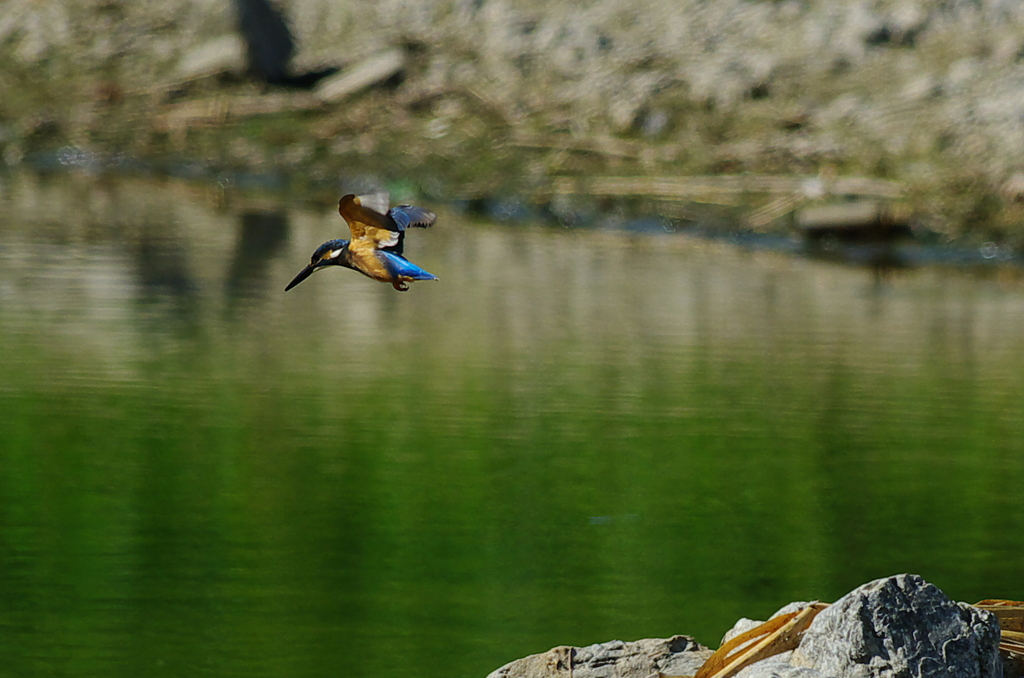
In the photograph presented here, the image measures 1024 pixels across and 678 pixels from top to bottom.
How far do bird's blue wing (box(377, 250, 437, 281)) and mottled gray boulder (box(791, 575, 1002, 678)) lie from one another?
1.46 m

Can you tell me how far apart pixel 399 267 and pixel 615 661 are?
69.0 inches

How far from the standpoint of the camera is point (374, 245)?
2.97m

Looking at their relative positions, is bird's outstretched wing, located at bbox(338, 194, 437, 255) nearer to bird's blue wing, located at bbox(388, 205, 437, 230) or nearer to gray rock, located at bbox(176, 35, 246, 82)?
bird's blue wing, located at bbox(388, 205, 437, 230)

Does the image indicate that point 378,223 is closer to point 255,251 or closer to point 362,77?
point 255,251

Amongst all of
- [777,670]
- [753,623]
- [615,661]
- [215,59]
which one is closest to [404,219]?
[777,670]

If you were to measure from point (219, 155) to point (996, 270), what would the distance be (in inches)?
325

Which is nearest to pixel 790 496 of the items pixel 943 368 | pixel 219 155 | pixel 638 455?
pixel 638 455

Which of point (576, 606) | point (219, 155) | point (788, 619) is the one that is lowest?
point (576, 606)

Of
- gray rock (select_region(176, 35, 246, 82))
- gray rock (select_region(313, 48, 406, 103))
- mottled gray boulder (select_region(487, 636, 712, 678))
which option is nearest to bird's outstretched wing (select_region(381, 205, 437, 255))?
mottled gray boulder (select_region(487, 636, 712, 678))

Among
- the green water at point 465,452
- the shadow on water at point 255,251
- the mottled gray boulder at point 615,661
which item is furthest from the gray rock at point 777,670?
the shadow on water at point 255,251

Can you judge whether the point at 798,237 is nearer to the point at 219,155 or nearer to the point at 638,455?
the point at 219,155

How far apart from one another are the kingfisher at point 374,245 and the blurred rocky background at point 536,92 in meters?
12.3

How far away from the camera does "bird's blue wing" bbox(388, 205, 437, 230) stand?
3.00 meters

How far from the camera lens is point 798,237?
14703 mm
